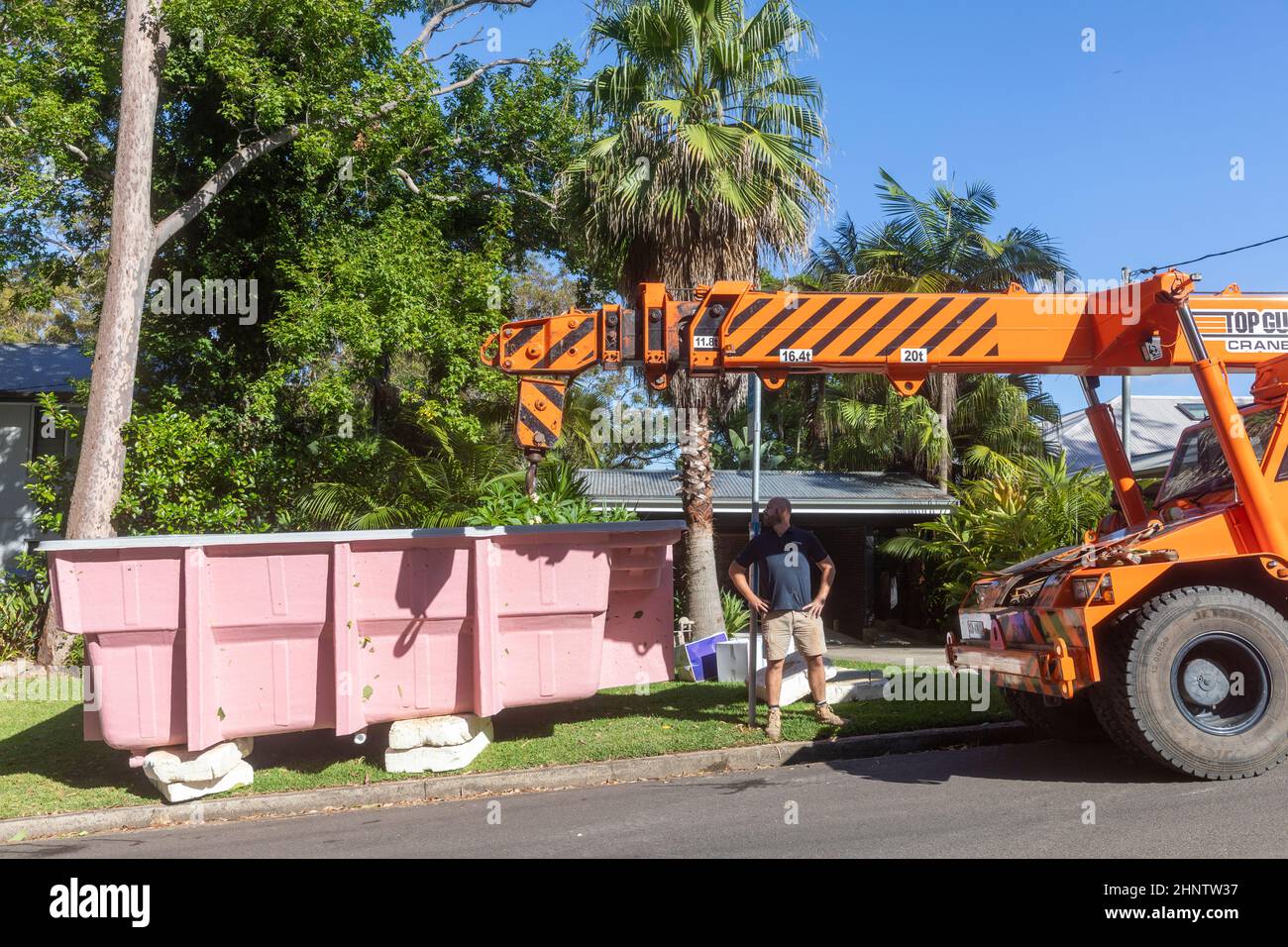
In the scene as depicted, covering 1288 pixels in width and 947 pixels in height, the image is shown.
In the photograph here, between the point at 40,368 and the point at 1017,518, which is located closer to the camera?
the point at 1017,518

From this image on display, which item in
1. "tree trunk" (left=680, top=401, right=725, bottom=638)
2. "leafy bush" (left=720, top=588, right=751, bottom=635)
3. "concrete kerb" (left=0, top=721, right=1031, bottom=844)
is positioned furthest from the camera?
"leafy bush" (left=720, top=588, right=751, bottom=635)

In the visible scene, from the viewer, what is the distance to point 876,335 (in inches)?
272

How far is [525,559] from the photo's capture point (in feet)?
23.8

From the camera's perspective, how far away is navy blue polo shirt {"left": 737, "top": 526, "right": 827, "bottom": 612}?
7.92 meters

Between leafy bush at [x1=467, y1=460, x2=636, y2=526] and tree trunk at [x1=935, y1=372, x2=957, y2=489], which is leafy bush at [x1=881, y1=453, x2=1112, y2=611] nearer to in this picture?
leafy bush at [x1=467, y1=460, x2=636, y2=526]

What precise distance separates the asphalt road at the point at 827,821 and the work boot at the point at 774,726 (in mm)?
547

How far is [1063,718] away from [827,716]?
1.68m

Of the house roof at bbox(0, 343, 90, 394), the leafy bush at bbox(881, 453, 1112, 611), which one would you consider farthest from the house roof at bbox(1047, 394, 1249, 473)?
the house roof at bbox(0, 343, 90, 394)

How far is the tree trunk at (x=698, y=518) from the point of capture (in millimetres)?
12344

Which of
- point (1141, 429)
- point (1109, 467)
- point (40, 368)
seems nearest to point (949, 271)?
point (1141, 429)

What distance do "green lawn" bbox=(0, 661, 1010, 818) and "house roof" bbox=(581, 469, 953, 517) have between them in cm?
708

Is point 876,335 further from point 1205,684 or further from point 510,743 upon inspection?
point 510,743

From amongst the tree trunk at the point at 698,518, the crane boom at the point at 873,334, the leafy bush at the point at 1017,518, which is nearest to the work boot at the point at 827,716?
the crane boom at the point at 873,334
